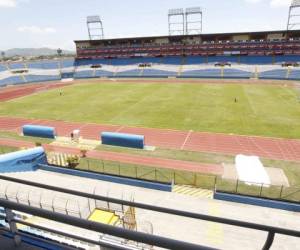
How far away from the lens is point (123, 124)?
1374 inches

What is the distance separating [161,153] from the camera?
→ 2612 cm

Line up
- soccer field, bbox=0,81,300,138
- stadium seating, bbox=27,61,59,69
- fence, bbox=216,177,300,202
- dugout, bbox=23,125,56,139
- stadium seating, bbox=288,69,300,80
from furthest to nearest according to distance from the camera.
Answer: stadium seating, bbox=27,61,59,69
stadium seating, bbox=288,69,300,80
soccer field, bbox=0,81,300,138
dugout, bbox=23,125,56,139
fence, bbox=216,177,300,202

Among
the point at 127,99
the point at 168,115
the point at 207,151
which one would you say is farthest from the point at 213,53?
the point at 207,151

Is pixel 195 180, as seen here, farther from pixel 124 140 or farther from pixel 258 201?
pixel 124 140

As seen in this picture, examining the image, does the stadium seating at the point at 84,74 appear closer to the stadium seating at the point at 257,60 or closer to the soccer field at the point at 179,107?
the soccer field at the point at 179,107

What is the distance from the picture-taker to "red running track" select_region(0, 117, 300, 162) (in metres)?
25.8

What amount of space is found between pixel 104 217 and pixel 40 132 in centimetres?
2014

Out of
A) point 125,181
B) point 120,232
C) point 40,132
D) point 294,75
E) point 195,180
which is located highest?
point 120,232

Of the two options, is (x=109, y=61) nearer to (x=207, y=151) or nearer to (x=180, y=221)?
(x=207, y=151)

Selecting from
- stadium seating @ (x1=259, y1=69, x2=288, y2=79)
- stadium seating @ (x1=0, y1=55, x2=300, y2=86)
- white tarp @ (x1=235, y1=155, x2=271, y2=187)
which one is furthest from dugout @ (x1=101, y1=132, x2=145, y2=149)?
stadium seating @ (x1=259, y1=69, x2=288, y2=79)

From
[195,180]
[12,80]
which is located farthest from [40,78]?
[195,180]

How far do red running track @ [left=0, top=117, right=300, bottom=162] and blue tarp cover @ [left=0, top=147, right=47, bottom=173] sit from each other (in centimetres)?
863

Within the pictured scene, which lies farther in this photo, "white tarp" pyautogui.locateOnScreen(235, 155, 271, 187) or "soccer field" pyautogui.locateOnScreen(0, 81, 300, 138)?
"soccer field" pyautogui.locateOnScreen(0, 81, 300, 138)

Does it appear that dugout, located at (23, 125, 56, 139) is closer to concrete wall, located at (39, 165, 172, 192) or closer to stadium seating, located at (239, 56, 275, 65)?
concrete wall, located at (39, 165, 172, 192)
